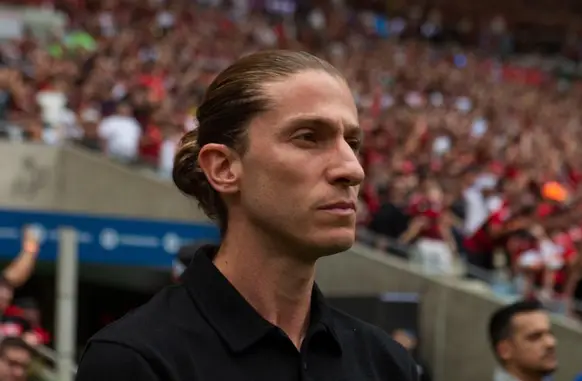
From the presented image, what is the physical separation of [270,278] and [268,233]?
0.25ft

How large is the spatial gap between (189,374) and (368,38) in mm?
23708

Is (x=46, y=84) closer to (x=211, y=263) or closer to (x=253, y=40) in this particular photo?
(x=253, y=40)

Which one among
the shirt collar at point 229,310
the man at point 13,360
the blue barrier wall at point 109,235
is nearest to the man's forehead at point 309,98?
the shirt collar at point 229,310

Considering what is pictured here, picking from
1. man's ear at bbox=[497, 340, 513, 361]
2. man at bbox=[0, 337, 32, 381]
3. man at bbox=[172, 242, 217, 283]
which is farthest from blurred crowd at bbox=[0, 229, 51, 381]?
man's ear at bbox=[497, 340, 513, 361]

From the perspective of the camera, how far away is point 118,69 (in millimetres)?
13336

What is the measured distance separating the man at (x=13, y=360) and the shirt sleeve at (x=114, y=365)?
11.0ft

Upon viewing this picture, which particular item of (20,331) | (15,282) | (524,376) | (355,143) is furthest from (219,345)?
(15,282)

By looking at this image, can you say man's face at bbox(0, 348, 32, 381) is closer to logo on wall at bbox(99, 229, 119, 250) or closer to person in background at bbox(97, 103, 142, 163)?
logo on wall at bbox(99, 229, 119, 250)

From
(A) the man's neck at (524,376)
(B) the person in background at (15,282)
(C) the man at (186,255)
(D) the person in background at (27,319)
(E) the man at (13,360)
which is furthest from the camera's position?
(D) the person in background at (27,319)

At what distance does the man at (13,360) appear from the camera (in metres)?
4.92

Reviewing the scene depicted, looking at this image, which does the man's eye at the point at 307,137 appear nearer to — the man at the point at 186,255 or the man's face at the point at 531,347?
the man at the point at 186,255

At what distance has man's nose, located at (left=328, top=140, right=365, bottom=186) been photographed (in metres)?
1.84

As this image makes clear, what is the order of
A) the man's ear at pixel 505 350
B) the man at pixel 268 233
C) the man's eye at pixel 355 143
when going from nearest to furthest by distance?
the man at pixel 268 233
the man's eye at pixel 355 143
the man's ear at pixel 505 350

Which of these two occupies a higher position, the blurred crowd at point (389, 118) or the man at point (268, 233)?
the man at point (268, 233)
